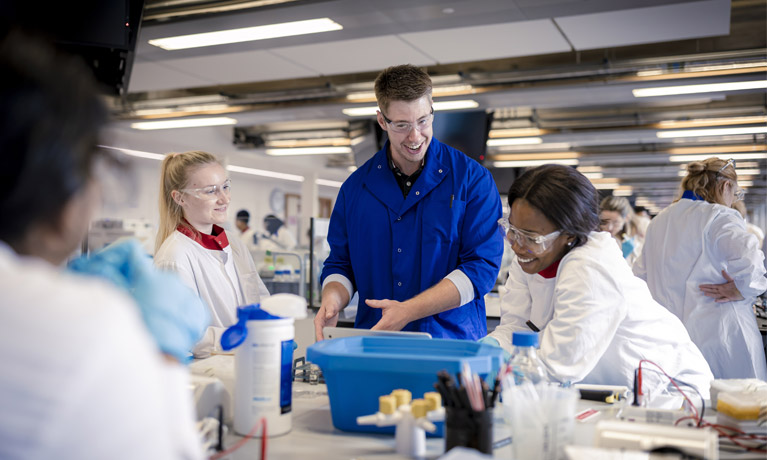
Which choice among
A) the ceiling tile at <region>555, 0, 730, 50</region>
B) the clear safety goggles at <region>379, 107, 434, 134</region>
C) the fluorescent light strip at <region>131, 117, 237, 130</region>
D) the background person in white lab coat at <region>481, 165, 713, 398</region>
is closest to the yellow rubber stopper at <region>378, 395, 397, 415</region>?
the background person in white lab coat at <region>481, 165, 713, 398</region>

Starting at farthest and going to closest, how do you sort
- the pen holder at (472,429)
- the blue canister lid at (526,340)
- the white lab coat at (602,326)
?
the white lab coat at (602,326)
the blue canister lid at (526,340)
the pen holder at (472,429)

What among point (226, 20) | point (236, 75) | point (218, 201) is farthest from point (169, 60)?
point (218, 201)

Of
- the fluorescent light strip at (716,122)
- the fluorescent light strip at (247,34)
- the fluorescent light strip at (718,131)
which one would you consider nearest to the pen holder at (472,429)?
the fluorescent light strip at (247,34)

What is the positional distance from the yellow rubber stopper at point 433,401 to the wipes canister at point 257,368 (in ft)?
1.05

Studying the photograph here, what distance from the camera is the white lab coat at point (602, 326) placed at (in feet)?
5.42

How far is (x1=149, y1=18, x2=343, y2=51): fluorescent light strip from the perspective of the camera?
474 cm

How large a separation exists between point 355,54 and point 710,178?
3210 mm

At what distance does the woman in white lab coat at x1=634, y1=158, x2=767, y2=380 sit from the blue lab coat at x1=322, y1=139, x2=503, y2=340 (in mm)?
1999

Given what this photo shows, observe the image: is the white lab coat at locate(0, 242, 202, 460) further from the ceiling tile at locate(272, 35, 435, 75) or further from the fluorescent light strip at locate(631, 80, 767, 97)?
the fluorescent light strip at locate(631, 80, 767, 97)

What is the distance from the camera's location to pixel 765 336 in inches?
146

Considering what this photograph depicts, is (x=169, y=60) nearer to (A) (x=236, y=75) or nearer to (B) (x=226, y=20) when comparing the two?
(A) (x=236, y=75)

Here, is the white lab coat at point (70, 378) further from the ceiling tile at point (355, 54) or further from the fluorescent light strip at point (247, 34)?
the ceiling tile at point (355, 54)

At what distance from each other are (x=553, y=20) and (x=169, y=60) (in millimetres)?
3591

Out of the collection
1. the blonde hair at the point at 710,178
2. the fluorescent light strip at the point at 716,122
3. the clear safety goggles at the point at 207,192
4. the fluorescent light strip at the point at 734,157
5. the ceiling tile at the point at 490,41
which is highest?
the fluorescent light strip at the point at 734,157
